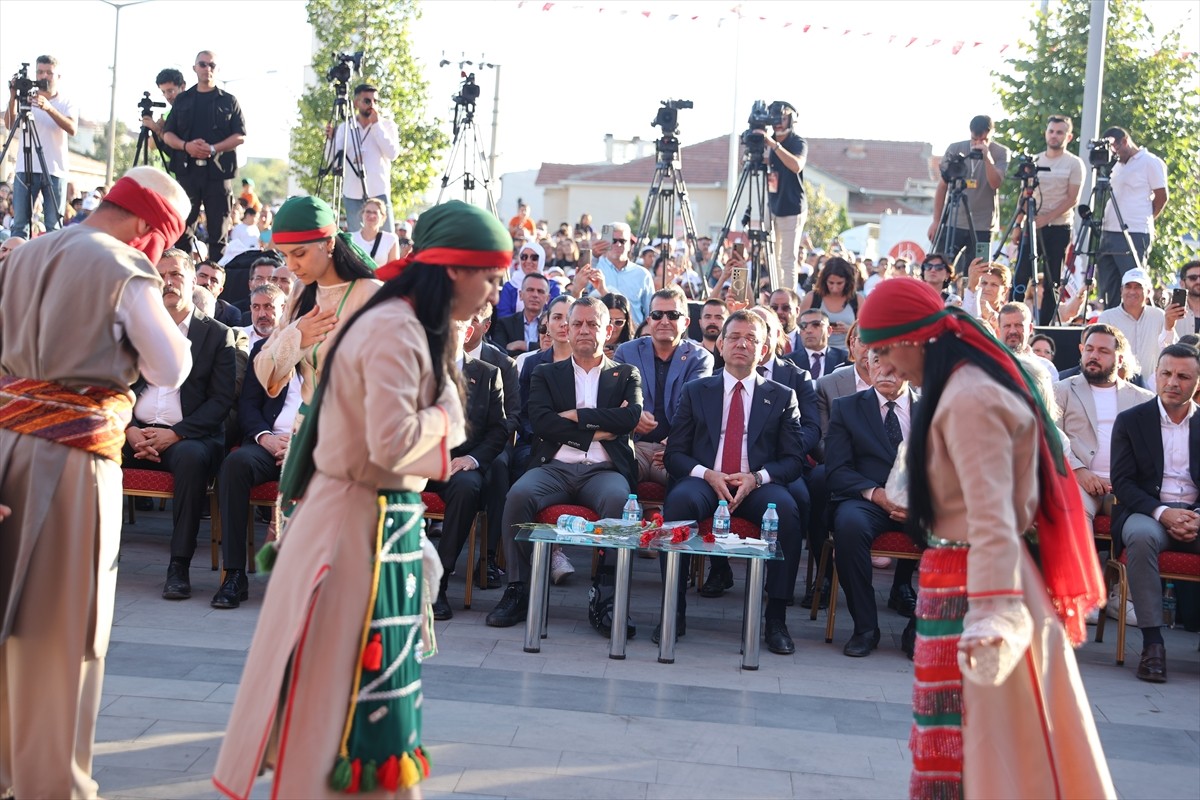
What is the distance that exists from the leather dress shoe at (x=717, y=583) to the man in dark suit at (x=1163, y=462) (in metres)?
2.17

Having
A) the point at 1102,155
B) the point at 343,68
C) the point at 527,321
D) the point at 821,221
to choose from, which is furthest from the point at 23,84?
the point at 821,221

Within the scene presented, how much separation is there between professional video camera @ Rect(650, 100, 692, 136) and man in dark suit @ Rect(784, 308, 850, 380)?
2.31m

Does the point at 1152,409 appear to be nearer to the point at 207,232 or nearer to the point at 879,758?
the point at 879,758

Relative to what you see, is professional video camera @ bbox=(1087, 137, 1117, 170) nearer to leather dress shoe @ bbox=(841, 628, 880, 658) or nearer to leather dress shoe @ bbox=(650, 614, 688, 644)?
leather dress shoe @ bbox=(841, 628, 880, 658)

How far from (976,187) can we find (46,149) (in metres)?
7.93

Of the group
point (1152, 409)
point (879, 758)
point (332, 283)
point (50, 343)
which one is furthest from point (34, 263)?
point (1152, 409)

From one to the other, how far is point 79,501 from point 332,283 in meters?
1.20

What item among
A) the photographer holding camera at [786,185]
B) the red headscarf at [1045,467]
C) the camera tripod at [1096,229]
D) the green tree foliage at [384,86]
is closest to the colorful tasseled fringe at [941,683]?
the red headscarf at [1045,467]

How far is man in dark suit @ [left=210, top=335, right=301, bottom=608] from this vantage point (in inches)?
281

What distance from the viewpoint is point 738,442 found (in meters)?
7.45

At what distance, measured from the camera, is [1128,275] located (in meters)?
9.70

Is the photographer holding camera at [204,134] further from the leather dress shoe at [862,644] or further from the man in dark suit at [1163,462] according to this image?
the man in dark suit at [1163,462]

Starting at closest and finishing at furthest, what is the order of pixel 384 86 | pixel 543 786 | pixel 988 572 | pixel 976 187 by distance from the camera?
pixel 988 572, pixel 543 786, pixel 976 187, pixel 384 86

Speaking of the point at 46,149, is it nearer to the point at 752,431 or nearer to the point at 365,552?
the point at 752,431
